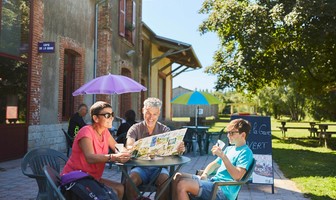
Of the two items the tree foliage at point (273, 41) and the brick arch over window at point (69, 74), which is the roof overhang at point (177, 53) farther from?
the brick arch over window at point (69, 74)

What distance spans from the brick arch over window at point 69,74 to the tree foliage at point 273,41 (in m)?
5.96

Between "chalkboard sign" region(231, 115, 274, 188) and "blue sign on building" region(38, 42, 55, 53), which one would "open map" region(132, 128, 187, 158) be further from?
"blue sign on building" region(38, 42, 55, 53)

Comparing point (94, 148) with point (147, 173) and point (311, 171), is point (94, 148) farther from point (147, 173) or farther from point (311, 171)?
point (311, 171)

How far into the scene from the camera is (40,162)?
11.5ft

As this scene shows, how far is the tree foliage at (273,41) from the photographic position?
447 inches

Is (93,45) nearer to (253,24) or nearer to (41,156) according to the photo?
(253,24)

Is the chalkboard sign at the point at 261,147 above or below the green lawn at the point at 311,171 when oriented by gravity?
above

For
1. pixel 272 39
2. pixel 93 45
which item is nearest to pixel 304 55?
pixel 272 39

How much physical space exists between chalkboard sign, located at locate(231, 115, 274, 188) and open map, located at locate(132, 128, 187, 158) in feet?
8.95

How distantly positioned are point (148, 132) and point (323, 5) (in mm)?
8835

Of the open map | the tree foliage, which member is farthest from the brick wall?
the tree foliage

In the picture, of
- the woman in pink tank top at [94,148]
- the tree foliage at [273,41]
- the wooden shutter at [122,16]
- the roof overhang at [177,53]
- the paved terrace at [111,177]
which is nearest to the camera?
the woman in pink tank top at [94,148]

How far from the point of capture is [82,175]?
2795mm

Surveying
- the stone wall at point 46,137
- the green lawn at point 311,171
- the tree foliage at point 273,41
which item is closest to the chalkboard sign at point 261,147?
the green lawn at point 311,171
